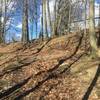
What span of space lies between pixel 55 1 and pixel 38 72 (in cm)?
2256

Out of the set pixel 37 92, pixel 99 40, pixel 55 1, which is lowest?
pixel 37 92

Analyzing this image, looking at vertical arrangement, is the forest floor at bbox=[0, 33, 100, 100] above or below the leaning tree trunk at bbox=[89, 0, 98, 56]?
below

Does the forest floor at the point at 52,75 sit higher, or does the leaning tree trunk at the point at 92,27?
the leaning tree trunk at the point at 92,27

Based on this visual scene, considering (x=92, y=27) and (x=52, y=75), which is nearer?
(x=52, y=75)

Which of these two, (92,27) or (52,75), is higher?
(92,27)

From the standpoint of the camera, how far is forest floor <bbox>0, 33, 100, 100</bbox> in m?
15.2

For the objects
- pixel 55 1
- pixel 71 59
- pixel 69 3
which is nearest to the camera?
pixel 71 59

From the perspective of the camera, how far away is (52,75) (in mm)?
17141

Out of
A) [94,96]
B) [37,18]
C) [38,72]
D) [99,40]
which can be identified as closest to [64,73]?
[38,72]

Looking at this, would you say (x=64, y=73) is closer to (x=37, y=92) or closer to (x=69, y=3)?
(x=37, y=92)

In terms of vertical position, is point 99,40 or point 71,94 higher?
point 99,40

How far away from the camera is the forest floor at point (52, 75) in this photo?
15180 mm

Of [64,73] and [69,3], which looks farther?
[69,3]

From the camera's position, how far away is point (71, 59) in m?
19.1
